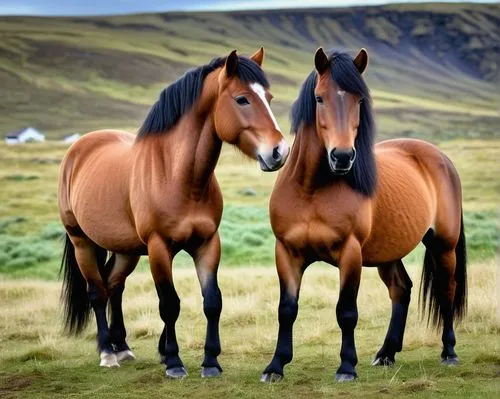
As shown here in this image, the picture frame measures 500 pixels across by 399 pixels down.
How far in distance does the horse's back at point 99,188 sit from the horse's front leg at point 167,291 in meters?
0.79

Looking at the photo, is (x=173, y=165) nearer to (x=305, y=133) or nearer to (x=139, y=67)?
(x=305, y=133)

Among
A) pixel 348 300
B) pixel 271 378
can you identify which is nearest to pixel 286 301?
pixel 348 300

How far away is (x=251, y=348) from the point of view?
874 cm

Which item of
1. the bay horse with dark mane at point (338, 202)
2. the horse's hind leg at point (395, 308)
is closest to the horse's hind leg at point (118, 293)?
the bay horse with dark mane at point (338, 202)

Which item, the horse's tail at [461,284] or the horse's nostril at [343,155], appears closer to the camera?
the horse's nostril at [343,155]

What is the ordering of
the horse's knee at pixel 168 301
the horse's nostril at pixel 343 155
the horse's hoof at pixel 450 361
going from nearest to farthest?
the horse's nostril at pixel 343 155
the horse's knee at pixel 168 301
the horse's hoof at pixel 450 361

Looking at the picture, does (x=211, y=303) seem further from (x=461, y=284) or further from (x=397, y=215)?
(x=461, y=284)

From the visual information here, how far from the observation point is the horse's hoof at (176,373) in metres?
7.14

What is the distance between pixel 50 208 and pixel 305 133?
29657 mm

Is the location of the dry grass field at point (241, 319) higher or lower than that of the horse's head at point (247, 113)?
lower

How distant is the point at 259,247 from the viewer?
73.6ft

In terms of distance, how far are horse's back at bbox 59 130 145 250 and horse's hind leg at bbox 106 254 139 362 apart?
0.57 m

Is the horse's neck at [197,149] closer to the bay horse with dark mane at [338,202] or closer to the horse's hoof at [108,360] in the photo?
the bay horse with dark mane at [338,202]

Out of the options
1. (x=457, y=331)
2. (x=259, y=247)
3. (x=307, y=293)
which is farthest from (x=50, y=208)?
(x=457, y=331)
